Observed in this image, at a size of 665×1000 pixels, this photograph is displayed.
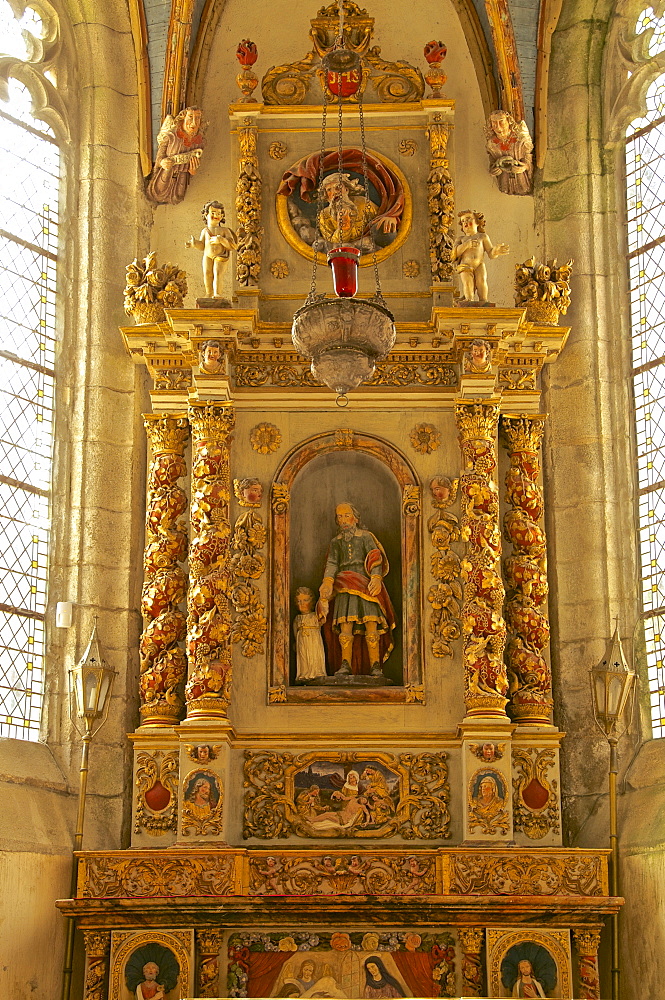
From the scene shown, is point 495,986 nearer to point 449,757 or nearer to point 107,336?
point 449,757

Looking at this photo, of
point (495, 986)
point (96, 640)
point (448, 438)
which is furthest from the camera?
point (448, 438)

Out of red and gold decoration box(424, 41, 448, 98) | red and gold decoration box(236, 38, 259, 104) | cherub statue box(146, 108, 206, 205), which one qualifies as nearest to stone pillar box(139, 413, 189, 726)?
cherub statue box(146, 108, 206, 205)

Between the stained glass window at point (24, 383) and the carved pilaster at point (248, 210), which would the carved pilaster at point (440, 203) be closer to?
the carved pilaster at point (248, 210)

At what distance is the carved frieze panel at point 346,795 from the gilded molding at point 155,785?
589mm

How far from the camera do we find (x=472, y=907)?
1152 centimetres

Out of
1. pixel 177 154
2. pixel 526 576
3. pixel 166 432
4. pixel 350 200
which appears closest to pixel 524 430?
pixel 526 576

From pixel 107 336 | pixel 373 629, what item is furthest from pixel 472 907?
pixel 107 336

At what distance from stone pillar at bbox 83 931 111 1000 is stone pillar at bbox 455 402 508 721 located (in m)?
3.33

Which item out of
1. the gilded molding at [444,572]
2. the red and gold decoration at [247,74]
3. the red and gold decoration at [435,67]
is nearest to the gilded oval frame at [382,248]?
the red and gold decoration at [435,67]

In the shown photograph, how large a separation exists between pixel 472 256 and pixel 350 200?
127cm

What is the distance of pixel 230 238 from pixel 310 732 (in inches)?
169

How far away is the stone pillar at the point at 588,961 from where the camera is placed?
11469mm

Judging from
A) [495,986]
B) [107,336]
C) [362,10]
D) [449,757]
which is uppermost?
[362,10]

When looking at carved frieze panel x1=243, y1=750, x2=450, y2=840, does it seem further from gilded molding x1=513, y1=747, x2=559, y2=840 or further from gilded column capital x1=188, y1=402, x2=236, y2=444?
gilded column capital x1=188, y1=402, x2=236, y2=444
